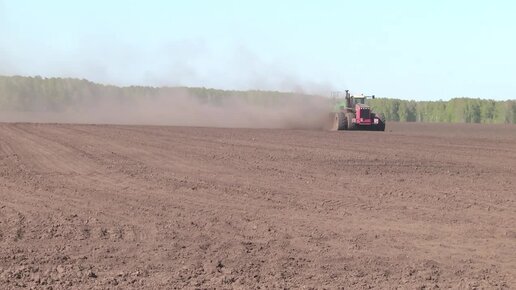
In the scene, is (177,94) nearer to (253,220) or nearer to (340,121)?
(340,121)

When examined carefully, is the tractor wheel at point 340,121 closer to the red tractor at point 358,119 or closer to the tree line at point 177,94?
the red tractor at point 358,119

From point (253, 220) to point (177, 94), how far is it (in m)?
55.9

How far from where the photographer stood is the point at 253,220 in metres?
11.5

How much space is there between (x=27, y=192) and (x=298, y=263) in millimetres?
Answer: 7139

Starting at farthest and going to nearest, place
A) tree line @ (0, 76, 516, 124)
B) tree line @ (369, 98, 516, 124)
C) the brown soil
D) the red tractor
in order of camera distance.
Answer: tree line @ (369, 98, 516, 124) → tree line @ (0, 76, 516, 124) → the red tractor → the brown soil

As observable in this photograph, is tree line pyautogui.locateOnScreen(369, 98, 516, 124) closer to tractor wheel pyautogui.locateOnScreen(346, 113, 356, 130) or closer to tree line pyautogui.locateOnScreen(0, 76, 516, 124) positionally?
tree line pyautogui.locateOnScreen(0, 76, 516, 124)

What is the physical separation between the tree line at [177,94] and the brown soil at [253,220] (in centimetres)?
3197

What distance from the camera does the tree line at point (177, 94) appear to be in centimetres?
6569

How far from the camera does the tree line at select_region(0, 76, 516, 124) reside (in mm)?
65688

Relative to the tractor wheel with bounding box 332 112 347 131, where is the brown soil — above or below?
below

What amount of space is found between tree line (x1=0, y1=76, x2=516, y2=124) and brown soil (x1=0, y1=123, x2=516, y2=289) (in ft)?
105

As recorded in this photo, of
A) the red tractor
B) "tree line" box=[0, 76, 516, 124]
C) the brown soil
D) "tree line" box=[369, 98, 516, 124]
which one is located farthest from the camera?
"tree line" box=[369, 98, 516, 124]

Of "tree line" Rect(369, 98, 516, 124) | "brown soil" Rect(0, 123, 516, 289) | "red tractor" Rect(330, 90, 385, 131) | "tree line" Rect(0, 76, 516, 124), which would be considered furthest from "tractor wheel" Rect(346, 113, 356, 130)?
"tree line" Rect(369, 98, 516, 124)

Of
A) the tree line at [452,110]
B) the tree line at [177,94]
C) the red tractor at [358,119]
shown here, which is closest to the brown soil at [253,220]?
the red tractor at [358,119]
